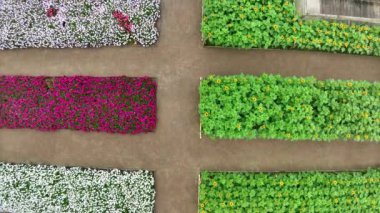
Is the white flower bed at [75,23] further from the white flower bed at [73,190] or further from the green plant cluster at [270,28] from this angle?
the white flower bed at [73,190]

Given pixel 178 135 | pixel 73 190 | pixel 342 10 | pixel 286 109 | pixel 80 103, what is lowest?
pixel 73 190

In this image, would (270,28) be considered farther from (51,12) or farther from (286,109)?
(51,12)

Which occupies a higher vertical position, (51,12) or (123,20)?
(51,12)

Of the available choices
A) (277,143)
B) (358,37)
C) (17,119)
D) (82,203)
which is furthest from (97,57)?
(358,37)

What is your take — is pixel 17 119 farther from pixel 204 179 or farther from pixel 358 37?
pixel 358 37

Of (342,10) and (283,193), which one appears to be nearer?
(283,193)

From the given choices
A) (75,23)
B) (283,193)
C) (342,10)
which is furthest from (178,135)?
(342,10)
